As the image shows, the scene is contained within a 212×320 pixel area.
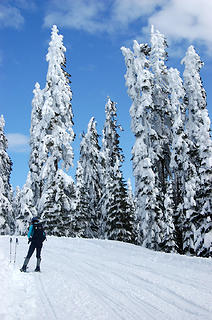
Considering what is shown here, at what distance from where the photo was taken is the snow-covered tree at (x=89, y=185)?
35062 mm

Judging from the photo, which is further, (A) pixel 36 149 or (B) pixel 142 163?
(A) pixel 36 149

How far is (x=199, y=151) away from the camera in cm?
1891

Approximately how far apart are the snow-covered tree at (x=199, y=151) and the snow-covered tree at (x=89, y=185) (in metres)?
13.2

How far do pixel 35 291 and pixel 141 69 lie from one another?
2620 centimetres

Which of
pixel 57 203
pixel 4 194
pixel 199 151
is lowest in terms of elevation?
pixel 57 203

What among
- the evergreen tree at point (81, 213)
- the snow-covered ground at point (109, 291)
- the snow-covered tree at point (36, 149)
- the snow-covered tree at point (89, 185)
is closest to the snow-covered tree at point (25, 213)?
the snow-covered tree at point (36, 149)

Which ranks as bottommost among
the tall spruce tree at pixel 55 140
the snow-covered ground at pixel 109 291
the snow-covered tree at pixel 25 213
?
the snow-covered ground at pixel 109 291

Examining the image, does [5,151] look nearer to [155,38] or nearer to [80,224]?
[80,224]

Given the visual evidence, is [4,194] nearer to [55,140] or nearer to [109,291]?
[55,140]

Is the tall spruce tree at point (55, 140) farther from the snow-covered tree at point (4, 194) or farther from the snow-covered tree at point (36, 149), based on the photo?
the snow-covered tree at point (4, 194)

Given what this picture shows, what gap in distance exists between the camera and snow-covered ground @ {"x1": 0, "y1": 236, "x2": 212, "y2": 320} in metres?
5.64

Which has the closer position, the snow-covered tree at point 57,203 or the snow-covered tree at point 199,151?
the snow-covered tree at point 199,151

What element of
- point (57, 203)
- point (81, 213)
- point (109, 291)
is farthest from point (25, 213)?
point (109, 291)

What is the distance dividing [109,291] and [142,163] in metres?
19.9
